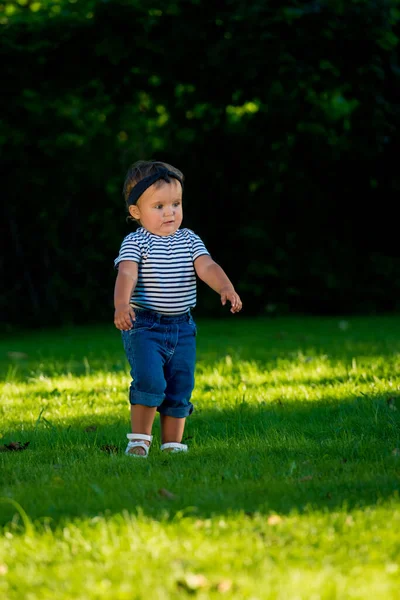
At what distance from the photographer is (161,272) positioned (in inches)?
176

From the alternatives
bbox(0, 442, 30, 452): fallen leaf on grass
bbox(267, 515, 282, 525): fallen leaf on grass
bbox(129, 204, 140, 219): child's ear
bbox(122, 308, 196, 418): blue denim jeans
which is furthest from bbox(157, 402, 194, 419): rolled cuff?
bbox(267, 515, 282, 525): fallen leaf on grass

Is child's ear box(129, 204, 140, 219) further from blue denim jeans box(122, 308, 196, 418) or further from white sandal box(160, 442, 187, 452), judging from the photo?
white sandal box(160, 442, 187, 452)

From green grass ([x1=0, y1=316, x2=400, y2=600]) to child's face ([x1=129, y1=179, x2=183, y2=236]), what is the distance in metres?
1.12

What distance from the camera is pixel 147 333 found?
4.43 meters

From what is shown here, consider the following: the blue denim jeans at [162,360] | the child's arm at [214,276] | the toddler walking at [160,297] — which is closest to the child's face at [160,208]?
the toddler walking at [160,297]

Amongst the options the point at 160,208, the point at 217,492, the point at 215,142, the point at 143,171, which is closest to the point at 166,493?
the point at 217,492

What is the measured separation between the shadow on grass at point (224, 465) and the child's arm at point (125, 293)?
64cm

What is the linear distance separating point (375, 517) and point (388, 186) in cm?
1087

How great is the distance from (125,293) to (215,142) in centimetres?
885

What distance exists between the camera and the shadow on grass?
3291 millimetres

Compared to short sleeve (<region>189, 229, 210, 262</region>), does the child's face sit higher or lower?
higher

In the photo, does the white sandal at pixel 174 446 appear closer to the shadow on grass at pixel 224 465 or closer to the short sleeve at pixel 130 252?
the shadow on grass at pixel 224 465

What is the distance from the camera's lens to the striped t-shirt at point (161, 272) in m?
4.46

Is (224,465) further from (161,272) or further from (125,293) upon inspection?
(161,272)
